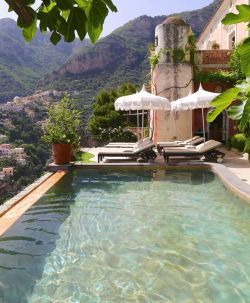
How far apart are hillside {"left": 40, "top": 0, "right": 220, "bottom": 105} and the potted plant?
49.3 metres

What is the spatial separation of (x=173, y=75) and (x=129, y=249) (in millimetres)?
15382

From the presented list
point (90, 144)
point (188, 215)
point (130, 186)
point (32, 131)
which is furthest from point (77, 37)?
point (32, 131)

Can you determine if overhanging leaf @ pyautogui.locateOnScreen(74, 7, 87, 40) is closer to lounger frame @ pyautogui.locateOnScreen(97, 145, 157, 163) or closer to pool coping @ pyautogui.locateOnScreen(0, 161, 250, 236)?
pool coping @ pyautogui.locateOnScreen(0, 161, 250, 236)

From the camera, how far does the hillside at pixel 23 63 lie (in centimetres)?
7312

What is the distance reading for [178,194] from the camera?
366 inches

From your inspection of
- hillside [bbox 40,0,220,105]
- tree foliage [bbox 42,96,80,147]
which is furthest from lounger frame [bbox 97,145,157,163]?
hillside [bbox 40,0,220,105]

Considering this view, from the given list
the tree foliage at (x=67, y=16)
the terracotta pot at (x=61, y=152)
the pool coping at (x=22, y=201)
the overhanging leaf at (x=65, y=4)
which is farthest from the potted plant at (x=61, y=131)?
the overhanging leaf at (x=65, y=4)

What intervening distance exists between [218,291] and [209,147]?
30.5 ft

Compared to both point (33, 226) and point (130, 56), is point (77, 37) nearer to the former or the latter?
point (33, 226)

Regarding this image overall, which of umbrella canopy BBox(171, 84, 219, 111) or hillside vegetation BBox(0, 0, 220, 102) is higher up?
hillside vegetation BBox(0, 0, 220, 102)

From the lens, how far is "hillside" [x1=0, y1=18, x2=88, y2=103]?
240 feet

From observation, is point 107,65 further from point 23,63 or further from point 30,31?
point 30,31

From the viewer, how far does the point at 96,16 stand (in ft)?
3.53

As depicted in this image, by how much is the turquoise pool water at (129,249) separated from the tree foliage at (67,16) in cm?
354
